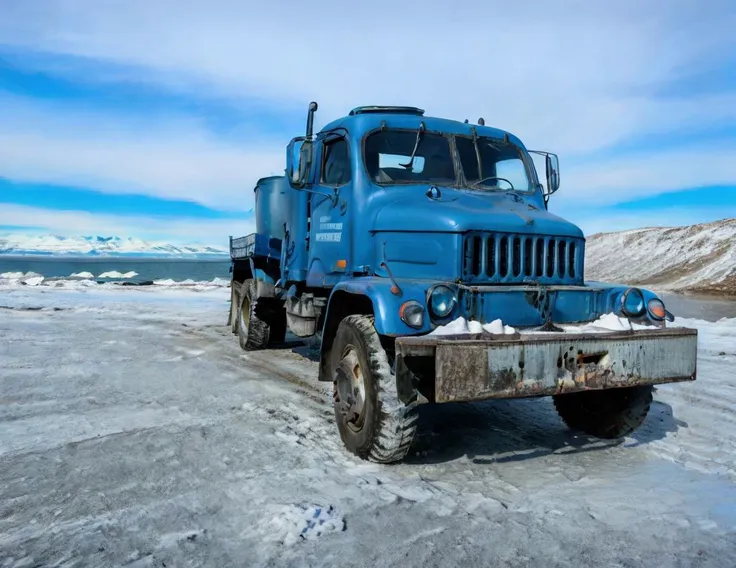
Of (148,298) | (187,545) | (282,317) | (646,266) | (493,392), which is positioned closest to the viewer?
(187,545)

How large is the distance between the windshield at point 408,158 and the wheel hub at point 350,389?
1.76 m

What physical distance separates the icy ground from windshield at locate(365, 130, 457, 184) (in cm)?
227

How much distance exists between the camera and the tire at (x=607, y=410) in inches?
187

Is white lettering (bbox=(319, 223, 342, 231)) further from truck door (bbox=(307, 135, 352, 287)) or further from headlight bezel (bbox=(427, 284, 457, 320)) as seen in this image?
headlight bezel (bbox=(427, 284, 457, 320))

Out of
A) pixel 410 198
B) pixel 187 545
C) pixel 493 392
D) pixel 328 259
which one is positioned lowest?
pixel 187 545

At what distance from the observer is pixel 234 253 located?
34.3 ft

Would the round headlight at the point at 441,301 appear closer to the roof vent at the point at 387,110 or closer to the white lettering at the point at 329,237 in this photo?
the white lettering at the point at 329,237

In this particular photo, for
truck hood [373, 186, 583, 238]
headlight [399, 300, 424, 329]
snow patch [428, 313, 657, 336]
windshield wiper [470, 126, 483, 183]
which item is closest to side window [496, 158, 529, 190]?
windshield wiper [470, 126, 483, 183]

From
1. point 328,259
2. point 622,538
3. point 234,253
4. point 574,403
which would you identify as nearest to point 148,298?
point 234,253

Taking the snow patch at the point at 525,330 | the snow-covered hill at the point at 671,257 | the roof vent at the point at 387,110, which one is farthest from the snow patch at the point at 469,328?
the snow-covered hill at the point at 671,257

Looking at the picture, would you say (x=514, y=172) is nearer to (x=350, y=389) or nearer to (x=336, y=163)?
(x=336, y=163)

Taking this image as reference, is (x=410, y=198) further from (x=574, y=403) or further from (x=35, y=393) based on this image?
(x=35, y=393)

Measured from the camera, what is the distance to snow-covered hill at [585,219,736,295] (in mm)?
29406

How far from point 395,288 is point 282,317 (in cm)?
554
